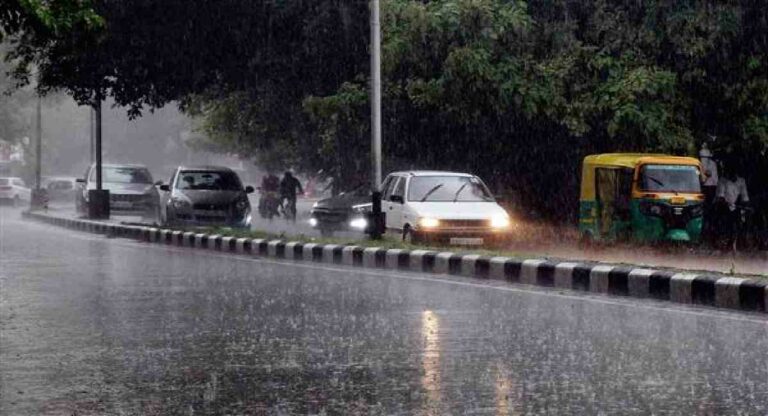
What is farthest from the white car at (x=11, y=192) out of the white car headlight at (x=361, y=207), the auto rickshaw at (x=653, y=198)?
the auto rickshaw at (x=653, y=198)

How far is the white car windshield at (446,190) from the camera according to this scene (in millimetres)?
25672

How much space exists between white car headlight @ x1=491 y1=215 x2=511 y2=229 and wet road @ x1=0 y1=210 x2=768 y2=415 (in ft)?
19.1

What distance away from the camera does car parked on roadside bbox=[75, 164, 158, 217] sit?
44.8m

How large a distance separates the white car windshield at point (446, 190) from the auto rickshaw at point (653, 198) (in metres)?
2.05

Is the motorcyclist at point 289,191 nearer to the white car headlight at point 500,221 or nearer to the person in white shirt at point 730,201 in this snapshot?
the person in white shirt at point 730,201

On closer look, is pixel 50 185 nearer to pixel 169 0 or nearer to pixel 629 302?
pixel 169 0

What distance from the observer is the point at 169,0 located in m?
33.0

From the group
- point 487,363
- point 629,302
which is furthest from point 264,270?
point 487,363

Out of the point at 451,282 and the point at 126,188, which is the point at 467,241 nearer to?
the point at 451,282

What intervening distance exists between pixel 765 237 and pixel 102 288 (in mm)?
14535

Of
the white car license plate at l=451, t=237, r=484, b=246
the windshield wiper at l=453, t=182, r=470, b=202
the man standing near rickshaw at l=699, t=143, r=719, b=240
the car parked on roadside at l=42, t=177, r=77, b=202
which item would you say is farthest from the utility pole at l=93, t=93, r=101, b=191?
the car parked on roadside at l=42, t=177, r=77, b=202

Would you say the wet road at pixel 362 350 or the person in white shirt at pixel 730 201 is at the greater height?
the person in white shirt at pixel 730 201

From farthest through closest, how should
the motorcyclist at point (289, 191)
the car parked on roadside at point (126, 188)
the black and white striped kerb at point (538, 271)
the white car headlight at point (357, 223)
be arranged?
1. the motorcyclist at point (289, 191)
2. the car parked on roadside at point (126, 188)
3. the white car headlight at point (357, 223)
4. the black and white striped kerb at point (538, 271)

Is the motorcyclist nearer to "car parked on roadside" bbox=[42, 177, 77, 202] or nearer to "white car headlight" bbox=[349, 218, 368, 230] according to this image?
"white car headlight" bbox=[349, 218, 368, 230]
